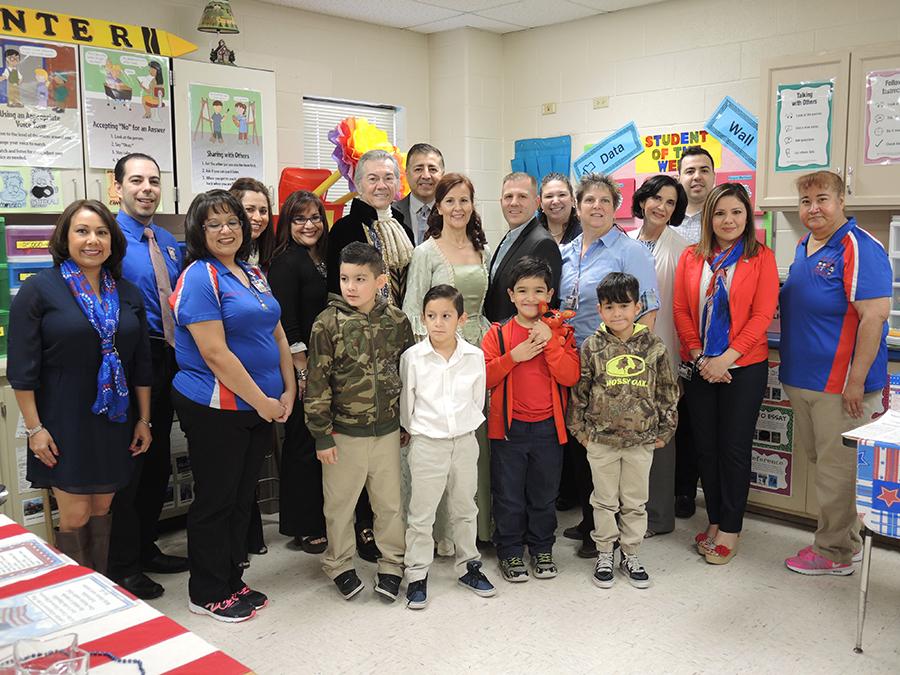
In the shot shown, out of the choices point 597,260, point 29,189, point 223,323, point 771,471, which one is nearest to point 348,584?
point 223,323

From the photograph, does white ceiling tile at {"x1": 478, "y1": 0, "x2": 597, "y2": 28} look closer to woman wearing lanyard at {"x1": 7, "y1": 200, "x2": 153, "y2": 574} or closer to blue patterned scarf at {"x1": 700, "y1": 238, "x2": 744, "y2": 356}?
blue patterned scarf at {"x1": 700, "y1": 238, "x2": 744, "y2": 356}

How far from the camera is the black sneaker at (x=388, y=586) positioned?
284 cm

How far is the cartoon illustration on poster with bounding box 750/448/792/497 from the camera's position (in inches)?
139

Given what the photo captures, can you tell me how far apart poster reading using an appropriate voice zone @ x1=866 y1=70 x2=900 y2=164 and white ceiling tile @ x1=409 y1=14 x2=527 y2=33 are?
2377 millimetres

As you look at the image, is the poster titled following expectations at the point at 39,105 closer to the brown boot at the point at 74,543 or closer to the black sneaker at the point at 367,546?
the brown boot at the point at 74,543

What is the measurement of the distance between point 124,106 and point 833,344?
319 cm

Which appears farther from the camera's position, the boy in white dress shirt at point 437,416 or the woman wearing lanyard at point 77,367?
the boy in white dress shirt at point 437,416

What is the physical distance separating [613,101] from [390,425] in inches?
123

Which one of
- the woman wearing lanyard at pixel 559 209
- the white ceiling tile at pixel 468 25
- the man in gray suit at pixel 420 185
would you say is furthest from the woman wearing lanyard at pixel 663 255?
the white ceiling tile at pixel 468 25

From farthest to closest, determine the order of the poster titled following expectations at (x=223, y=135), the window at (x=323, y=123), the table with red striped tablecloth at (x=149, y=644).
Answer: the window at (x=323, y=123), the poster titled following expectations at (x=223, y=135), the table with red striped tablecloth at (x=149, y=644)

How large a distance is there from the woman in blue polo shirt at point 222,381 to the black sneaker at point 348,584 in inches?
12.4

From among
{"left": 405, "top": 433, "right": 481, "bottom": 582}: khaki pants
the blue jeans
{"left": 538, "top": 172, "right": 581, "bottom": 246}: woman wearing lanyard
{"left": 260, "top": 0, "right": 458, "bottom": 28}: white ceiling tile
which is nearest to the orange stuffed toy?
the blue jeans

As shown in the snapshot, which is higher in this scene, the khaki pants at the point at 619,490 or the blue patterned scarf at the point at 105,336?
the blue patterned scarf at the point at 105,336

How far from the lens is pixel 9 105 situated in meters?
3.37
